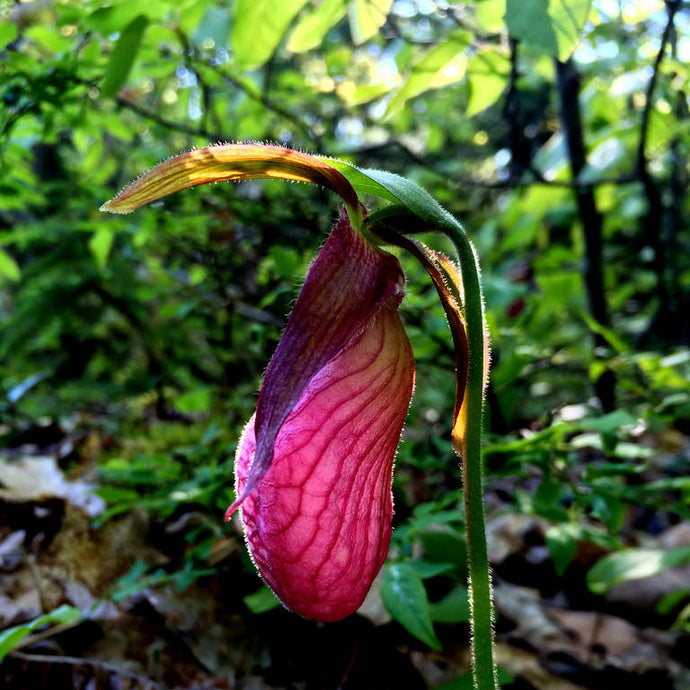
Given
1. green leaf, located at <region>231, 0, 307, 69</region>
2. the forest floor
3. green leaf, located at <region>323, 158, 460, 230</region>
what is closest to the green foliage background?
green leaf, located at <region>231, 0, 307, 69</region>

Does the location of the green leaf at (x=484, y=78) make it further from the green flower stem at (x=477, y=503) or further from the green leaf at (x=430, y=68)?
the green flower stem at (x=477, y=503)

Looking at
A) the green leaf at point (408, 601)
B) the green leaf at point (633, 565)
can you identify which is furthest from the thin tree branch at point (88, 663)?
the green leaf at point (633, 565)

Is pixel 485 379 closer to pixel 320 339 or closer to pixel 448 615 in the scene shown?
pixel 320 339

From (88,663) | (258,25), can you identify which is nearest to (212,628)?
(88,663)

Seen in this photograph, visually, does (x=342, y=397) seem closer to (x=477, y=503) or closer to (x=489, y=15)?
(x=477, y=503)

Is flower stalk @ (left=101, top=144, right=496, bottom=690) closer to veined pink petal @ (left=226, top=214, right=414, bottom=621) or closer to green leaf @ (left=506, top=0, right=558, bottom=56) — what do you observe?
A: veined pink petal @ (left=226, top=214, right=414, bottom=621)

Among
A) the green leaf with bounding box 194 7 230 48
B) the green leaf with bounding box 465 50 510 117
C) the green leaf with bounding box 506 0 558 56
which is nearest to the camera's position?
the green leaf with bounding box 506 0 558 56

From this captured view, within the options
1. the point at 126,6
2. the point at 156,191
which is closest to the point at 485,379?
the point at 156,191
